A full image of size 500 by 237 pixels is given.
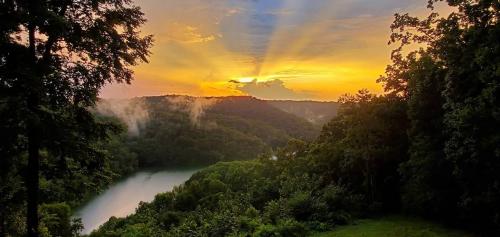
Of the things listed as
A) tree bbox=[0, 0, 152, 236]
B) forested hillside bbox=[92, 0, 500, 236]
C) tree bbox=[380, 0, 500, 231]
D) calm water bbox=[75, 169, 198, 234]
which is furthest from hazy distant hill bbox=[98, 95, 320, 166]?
tree bbox=[0, 0, 152, 236]

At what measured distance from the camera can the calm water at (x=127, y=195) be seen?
235 ft

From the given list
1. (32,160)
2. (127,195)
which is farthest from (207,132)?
(32,160)

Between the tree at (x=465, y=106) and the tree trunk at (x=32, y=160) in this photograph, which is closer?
the tree trunk at (x=32, y=160)

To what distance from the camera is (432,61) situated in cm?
2138

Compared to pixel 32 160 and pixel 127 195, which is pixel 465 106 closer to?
pixel 32 160

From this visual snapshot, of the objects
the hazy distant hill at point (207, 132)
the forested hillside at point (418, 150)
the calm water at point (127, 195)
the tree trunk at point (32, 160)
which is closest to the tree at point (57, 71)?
the tree trunk at point (32, 160)

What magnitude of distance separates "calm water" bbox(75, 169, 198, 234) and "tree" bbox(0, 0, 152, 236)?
45.4 metres

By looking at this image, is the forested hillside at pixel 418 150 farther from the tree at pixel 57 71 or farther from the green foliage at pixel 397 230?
the tree at pixel 57 71

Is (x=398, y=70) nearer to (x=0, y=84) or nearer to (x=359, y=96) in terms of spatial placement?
(x=359, y=96)

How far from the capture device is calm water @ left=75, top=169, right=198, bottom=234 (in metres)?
71.6

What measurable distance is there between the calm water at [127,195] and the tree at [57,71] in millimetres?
45420

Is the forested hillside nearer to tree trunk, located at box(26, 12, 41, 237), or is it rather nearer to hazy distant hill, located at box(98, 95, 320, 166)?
tree trunk, located at box(26, 12, 41, 237)

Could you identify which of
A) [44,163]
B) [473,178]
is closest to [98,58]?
[44,163]

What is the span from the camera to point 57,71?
968cm
